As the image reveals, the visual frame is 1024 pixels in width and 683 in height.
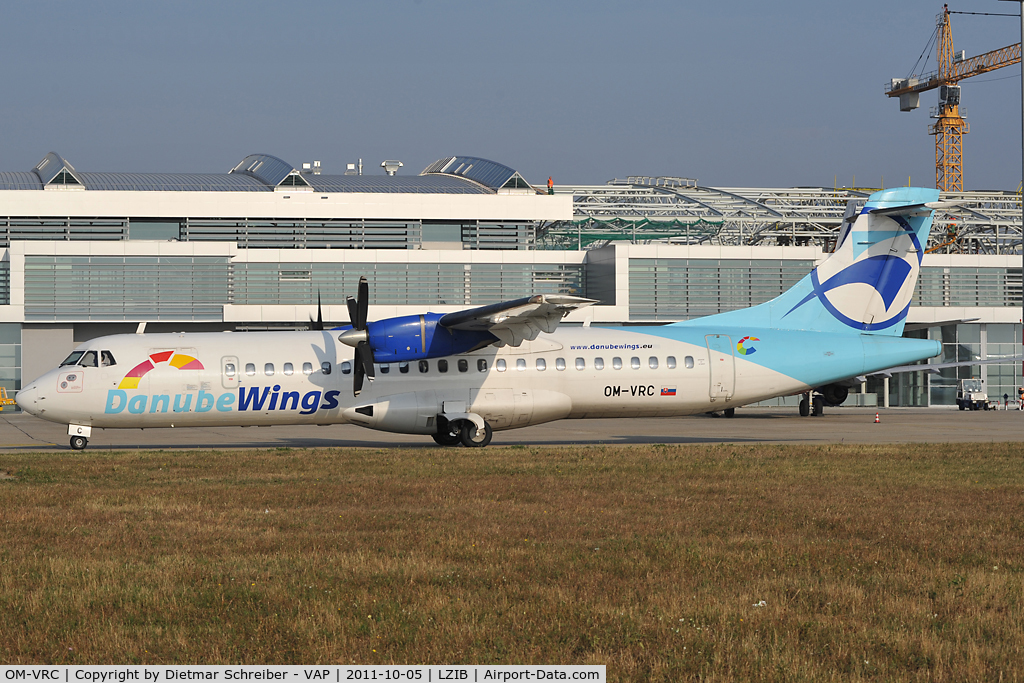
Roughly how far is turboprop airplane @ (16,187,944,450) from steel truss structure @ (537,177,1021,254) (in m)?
38.6

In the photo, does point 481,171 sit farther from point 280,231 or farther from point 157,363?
point 157,363

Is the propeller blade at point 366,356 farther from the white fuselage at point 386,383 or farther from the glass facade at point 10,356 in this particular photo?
the glass facade at point 10,356

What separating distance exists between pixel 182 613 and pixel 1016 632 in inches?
278

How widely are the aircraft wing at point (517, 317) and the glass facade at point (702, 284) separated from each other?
34.0 m

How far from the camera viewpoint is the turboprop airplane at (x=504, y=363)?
2655 cm

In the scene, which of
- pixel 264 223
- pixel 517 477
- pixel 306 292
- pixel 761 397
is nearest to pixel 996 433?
pixel 761 397

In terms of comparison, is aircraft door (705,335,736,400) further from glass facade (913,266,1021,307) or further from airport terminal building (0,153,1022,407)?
glass facade (913,266,1021,307)

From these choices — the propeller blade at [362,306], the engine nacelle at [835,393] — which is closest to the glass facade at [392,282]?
the engine nacelle at [835,393]

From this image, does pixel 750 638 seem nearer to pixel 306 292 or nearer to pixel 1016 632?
pixel 1016 632

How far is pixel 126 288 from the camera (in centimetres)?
5656

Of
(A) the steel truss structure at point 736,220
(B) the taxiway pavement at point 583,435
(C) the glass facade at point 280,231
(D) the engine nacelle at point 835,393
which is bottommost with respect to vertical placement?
(B) the taxiway pavement at point 583,435

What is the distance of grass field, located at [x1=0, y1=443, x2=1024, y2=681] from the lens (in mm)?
7785

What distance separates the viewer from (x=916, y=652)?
775cm

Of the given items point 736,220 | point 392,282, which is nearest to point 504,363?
point 392,282
